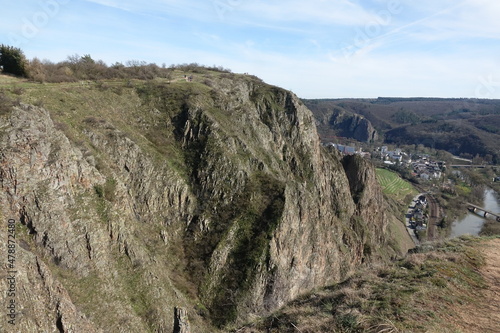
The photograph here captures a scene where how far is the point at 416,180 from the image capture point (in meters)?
175

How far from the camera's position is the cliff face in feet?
65.8

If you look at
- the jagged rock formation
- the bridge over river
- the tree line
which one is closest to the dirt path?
the jagged rock formation

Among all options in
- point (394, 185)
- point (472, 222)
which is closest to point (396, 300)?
point (472, 222)

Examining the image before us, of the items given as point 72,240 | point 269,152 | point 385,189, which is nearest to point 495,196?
point 385,189

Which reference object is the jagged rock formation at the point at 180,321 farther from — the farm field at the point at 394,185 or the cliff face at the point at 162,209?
the farm field at the point at 394,185

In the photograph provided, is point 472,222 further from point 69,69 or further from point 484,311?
point 69,69

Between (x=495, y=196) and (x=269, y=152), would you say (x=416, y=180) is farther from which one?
(x=269, y=152)

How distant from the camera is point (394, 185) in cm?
16038

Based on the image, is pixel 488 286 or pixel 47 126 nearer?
pixel 488 286

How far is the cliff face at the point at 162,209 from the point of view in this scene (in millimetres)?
20062

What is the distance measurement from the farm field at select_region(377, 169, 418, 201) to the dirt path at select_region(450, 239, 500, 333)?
14282 cm

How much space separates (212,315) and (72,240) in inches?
681

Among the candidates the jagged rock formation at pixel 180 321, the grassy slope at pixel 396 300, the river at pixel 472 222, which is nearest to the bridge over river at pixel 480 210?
the river at pixel 472 222

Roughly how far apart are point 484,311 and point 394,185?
16928 cm
